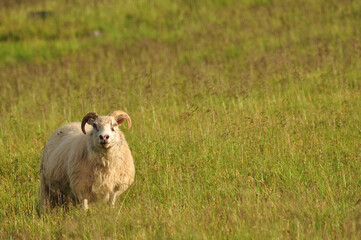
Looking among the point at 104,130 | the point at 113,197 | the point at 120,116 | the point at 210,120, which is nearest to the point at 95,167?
the point at 113,197

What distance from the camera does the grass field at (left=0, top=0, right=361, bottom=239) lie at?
4.61m

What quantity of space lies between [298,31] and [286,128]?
27.0 ft

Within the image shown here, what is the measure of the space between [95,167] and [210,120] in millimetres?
1987

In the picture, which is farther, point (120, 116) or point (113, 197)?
point (120, 116)

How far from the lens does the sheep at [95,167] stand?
18.3 feet

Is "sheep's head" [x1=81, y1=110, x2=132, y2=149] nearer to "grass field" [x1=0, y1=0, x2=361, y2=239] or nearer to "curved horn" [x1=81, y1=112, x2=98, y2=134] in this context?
"curved horn" [x1=81, y1=112, x2=98, y2=134]

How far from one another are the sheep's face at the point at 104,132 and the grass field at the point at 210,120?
0.67 meters

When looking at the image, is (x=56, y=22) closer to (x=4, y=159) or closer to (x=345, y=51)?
(x=345, y=51)

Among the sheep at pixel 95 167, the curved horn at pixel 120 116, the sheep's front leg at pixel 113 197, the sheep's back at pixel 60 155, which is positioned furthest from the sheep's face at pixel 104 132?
the sheep's front leg at pixel 113 197

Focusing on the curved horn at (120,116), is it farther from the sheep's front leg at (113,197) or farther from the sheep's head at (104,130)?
the sheep's front leg at (113,197)

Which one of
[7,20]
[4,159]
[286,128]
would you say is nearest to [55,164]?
[4,159]

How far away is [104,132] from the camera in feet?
17.6

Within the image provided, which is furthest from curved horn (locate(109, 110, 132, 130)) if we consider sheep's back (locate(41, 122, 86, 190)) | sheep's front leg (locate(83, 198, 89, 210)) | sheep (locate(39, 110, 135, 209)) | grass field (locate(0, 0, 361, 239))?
sheep's front leg (locate(83, 198, 89, 210))

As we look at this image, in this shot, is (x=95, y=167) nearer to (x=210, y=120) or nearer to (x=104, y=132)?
(x=104, y=132)
